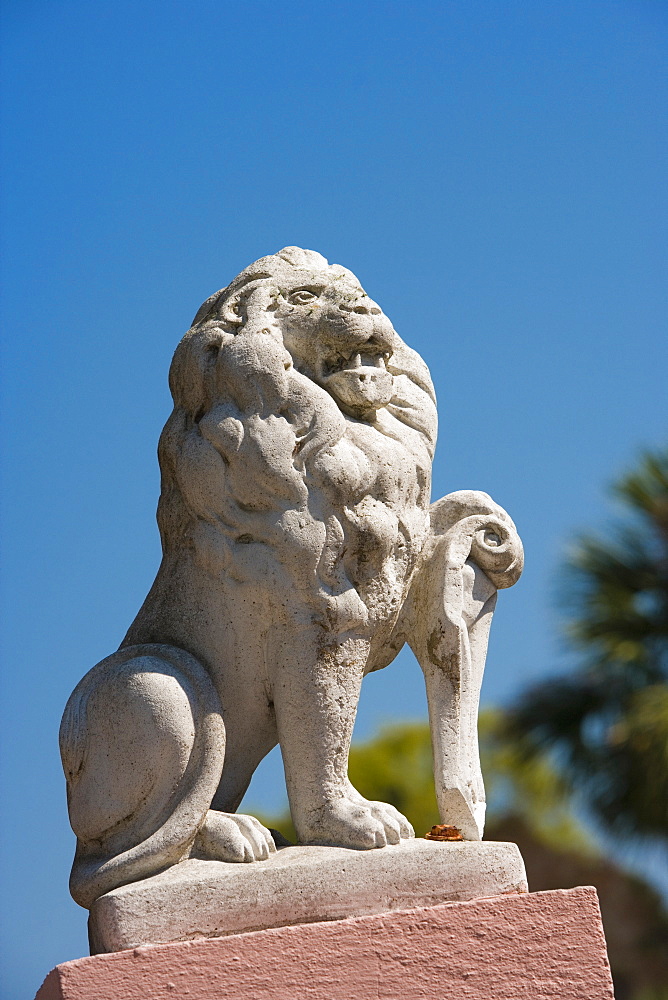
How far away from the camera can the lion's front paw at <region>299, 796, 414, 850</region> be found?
4.02 m

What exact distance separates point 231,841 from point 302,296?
5.71ft

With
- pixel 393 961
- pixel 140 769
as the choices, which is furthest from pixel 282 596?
pixel 393 961

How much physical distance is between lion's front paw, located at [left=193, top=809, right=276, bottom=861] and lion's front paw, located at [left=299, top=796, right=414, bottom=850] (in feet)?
0.45

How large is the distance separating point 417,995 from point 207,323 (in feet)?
7.03

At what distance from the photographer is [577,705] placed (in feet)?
39.4

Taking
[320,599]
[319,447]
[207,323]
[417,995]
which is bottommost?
[417,995]

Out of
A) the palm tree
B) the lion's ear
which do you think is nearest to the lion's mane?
the lion's ear

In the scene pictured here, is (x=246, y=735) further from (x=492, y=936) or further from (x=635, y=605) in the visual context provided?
(x=635, y=605)

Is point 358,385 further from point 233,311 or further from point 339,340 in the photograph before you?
point 233,311

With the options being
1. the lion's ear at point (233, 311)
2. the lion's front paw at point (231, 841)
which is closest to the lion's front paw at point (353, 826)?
the lion's front paw at point (231, 841)

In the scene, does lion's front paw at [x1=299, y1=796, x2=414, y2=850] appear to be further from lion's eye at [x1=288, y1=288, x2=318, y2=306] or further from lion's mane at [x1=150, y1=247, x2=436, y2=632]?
lion's eye at [x1=288, y1=288, x2=318, y2=306]

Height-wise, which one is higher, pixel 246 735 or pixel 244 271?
pixel 244 271

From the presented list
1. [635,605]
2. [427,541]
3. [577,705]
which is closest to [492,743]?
[577,705]

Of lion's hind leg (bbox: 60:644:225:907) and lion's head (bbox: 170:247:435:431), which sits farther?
lion's head (bbox: 170:247:435:431)
